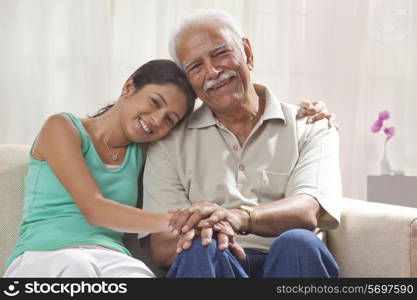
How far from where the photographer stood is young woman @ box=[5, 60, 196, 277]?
1719 mm

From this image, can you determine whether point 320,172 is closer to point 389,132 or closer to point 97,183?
point 97,183

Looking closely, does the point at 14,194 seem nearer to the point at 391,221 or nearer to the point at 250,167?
the point at 250,167

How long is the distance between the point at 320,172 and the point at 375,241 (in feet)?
0.85

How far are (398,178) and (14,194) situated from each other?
179 centimetres

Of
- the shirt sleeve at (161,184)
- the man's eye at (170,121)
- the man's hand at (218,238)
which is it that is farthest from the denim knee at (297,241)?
the man's eye at (170,121)

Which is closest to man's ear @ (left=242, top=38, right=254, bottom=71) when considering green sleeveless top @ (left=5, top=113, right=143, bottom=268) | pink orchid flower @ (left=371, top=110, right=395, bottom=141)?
green sleeveless top @ (left=5, top=113, right=143, bottom=268)

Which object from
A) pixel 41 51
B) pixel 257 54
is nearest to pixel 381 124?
pixel 257 54

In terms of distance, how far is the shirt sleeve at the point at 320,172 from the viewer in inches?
73.4

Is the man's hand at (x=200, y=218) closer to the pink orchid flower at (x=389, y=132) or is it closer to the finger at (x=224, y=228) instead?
the finger at (x=224, y=228)

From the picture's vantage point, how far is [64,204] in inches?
73.7

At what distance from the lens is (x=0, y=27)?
9.14ft

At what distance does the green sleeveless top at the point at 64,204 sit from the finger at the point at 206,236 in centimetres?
38

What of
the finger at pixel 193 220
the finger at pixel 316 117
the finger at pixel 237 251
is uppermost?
the finger at pixel 316 117

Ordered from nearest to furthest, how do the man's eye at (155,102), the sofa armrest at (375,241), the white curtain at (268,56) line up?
1. the sofa armrest at (375,241)
2. the man's eye at (155,102)
3. the white curtain at (268,56)
